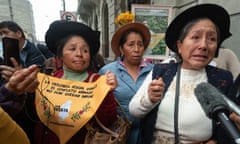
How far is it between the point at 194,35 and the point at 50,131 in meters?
1.13

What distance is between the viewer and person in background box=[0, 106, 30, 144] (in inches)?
30.7

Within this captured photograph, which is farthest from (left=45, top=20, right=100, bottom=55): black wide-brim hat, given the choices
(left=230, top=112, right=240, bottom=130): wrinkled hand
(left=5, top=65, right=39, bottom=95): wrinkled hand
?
(left=230, top=112, right=240, bottom=130): wrinkled hand

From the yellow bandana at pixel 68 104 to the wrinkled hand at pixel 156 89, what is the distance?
0.92 feet

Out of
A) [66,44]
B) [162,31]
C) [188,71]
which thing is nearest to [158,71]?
[188,71]

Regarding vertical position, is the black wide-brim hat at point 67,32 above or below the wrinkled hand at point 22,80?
above

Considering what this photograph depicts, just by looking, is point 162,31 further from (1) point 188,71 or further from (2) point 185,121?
(2) point 185,121

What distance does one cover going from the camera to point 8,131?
2.67ft

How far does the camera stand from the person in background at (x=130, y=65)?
1.90 meters

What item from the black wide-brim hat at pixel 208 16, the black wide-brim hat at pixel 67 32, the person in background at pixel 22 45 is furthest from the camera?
the person in background at pixel 22 45

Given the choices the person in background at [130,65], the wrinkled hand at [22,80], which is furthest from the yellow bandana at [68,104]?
the person in background at [130,65]

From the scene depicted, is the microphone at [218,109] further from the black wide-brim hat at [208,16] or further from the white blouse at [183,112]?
the black wide-brim hat at [208,16]

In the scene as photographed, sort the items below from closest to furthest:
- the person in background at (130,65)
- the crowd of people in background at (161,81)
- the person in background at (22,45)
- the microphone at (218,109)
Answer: the microphone at (218,109), the crowd of people in background at (161,81), the person in background at (130,65), the person in background at (22,45)

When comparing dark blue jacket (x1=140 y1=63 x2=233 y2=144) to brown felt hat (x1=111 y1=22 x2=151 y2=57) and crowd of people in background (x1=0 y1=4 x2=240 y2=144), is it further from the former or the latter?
brown felt hat (x1=111 y1=22 x2=151 y2=57)

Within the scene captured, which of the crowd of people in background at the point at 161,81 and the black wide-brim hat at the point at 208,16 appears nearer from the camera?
the crowd of people in background at the point at 161,81
